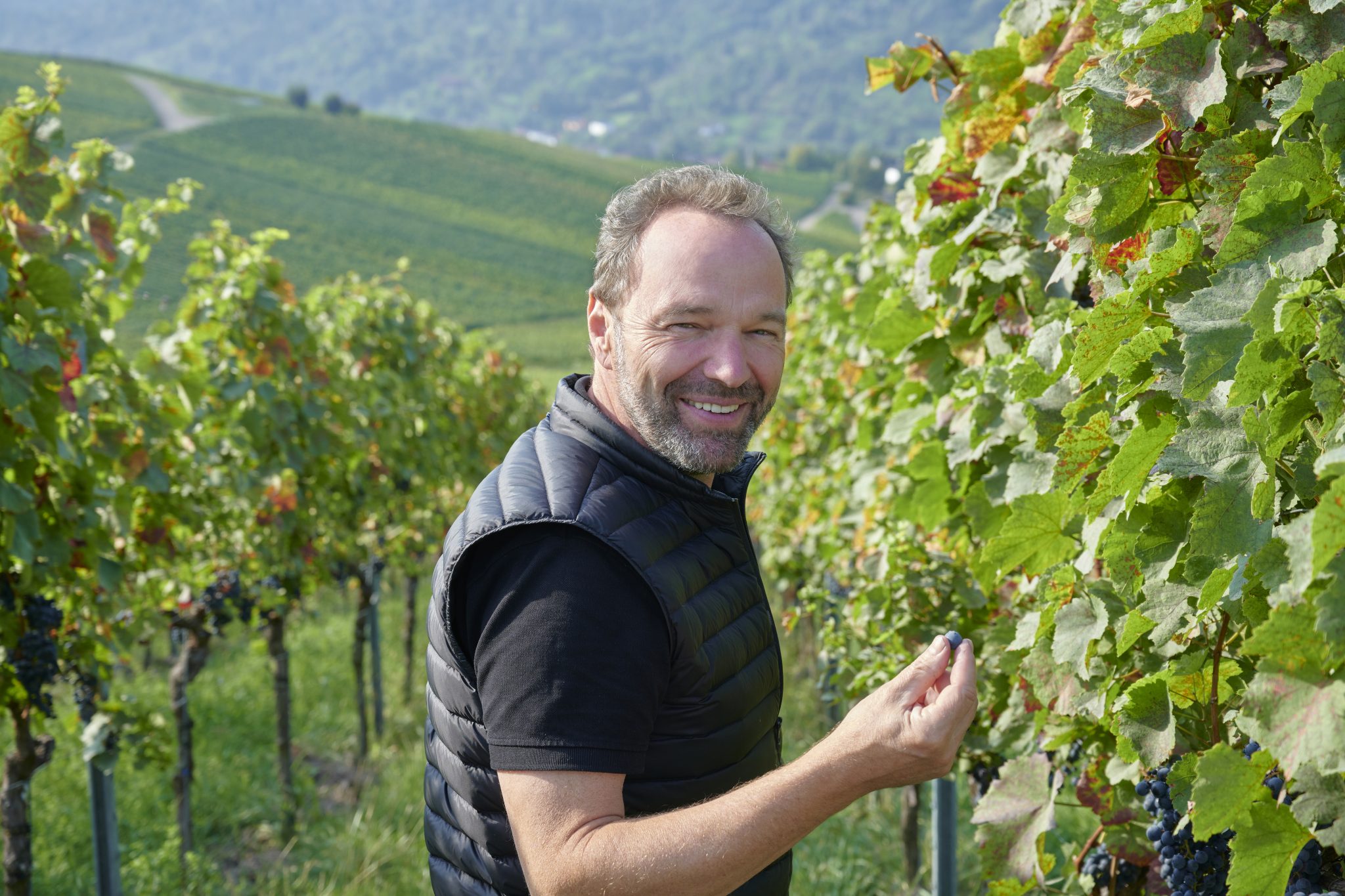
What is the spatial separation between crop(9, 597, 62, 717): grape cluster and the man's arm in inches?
94.2

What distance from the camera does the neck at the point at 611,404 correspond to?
183 cm

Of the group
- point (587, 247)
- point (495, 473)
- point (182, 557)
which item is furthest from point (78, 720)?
point (587, 247)

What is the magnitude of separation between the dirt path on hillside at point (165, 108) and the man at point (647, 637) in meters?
68.1

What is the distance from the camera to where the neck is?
6.00 ft

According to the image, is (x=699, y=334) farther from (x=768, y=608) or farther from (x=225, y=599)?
(x=225, y=599)

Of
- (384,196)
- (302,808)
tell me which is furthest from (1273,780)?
(384,196)

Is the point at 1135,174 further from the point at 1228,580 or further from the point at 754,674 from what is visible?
the point at 754,674

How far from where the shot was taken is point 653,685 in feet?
4.96

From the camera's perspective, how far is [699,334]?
175 centimetres

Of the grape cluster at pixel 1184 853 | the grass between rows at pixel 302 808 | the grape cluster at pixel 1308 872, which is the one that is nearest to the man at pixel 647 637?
the grape cluster at pixel 1184 853

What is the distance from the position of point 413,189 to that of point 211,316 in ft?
217

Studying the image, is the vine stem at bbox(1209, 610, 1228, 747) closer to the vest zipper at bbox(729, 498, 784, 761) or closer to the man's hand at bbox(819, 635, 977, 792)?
the man's hand at bbox(819, 635, 977, 792)

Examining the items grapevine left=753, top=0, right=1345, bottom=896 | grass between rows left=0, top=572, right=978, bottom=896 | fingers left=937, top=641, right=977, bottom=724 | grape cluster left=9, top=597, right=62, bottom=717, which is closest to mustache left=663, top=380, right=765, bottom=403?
grapevine left=753, top=0, right=1345, bottom=896

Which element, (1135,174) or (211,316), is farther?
(211,316)
